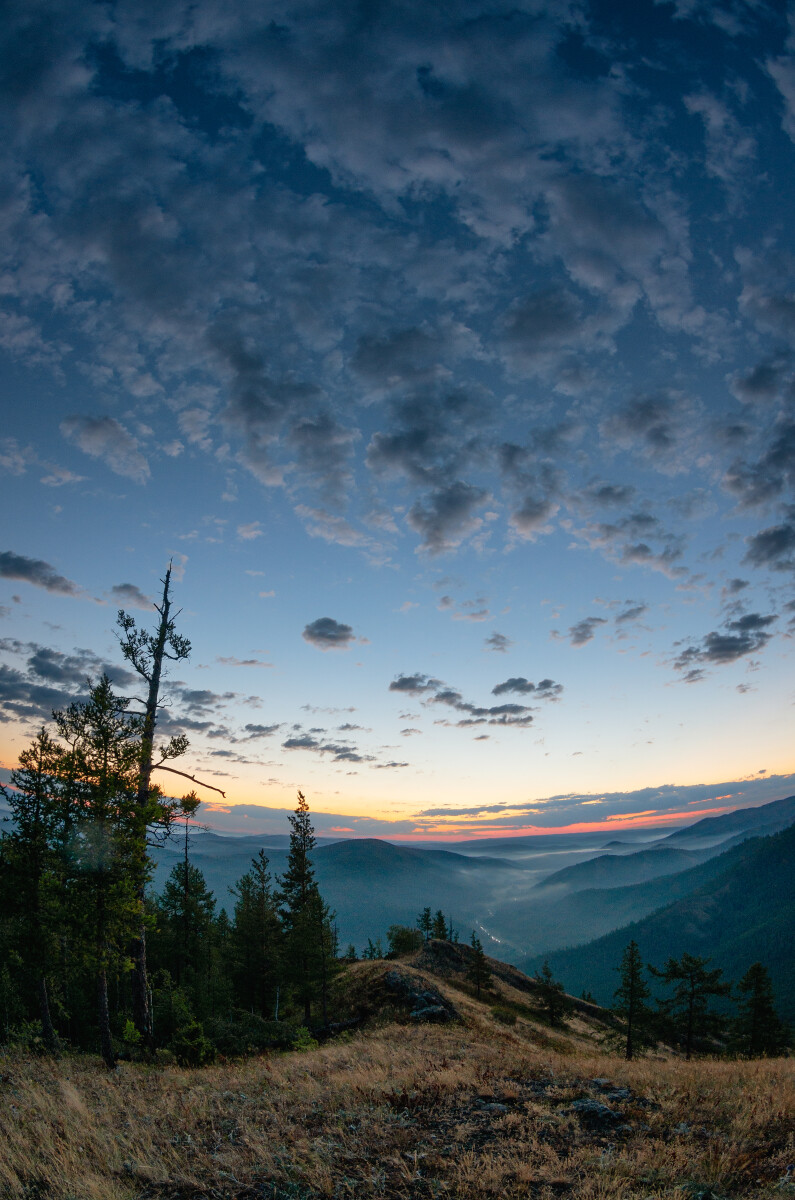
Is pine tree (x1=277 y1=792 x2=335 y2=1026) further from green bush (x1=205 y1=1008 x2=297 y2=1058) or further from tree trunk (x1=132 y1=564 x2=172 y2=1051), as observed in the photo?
tree trunk (x1=132 y1=564 x2=172 y2=1051)

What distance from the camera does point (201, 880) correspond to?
148 feet

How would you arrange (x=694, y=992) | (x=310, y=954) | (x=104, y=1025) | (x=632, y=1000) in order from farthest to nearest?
(x=632, y=1000) → (x=694, y=992) → (x=310, y=954) → (x=104, y=1025)

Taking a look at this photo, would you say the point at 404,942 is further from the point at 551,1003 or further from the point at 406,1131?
the point at 406,1131

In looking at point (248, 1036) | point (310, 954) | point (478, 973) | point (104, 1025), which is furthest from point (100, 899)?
point (478, 973)

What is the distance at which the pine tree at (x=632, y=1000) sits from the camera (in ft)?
132

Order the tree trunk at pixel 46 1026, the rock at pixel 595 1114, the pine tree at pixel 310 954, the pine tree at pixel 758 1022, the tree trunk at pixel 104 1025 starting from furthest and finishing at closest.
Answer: the pine tree at pixel 758 1022 → the pine tree at pixel 310 954 → the tree trunk at pixel 46 1026 → the tree trunk at pixel 104 1025 → the rock at pixel 595 1114

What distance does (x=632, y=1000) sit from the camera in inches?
1586

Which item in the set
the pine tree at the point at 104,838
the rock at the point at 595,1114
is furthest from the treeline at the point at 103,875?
the rock at the point at 595,1114

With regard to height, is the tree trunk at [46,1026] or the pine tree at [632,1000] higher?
the tree trunk at [46,1026]

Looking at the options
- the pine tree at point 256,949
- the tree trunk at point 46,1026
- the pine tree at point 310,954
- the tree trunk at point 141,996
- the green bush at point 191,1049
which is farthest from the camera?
the pine tree at point 256,949

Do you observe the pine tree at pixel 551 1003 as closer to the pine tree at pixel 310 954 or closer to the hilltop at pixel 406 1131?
the pine tree at pixel 310 954

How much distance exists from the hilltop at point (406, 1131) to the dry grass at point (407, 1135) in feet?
0.10

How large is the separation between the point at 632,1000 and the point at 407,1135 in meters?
43.8

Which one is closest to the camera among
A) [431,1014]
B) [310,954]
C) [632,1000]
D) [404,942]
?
[431,1014]
